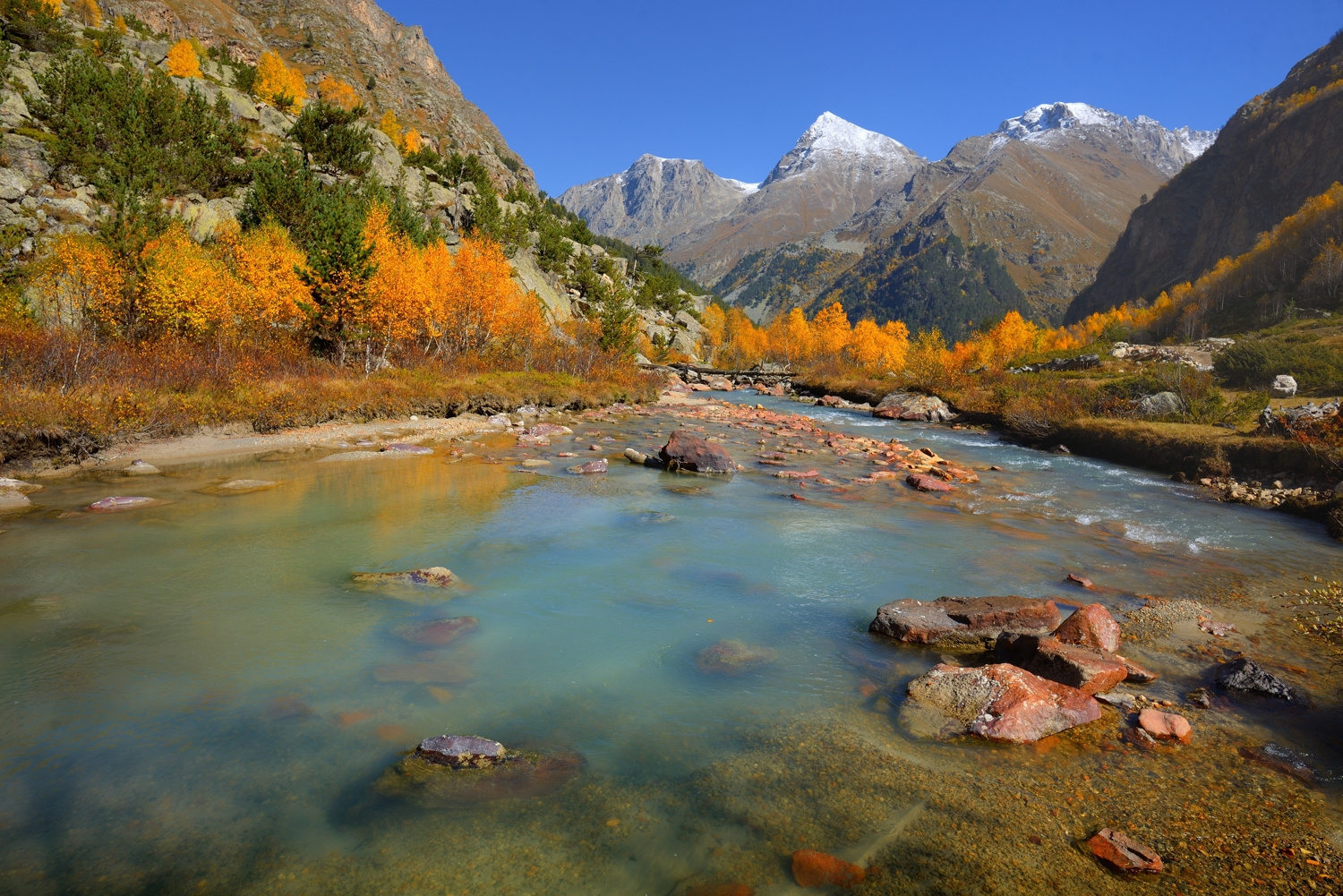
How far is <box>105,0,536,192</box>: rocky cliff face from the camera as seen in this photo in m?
116

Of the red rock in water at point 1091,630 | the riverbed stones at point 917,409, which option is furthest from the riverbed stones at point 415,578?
the riverbed stones at point 917,409

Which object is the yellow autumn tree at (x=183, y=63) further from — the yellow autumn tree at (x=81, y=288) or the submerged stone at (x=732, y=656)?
the submerged stone at (x=732, y=656)

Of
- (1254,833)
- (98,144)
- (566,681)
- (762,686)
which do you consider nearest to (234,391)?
(566,681)

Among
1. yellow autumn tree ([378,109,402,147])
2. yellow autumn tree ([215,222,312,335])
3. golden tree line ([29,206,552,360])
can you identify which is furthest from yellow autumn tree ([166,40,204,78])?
yellow autumn tree ([215,222,312,335])

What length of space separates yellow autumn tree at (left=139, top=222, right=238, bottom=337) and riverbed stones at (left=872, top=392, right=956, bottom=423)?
45.4 m

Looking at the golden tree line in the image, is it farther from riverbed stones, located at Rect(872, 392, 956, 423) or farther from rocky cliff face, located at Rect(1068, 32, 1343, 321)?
rocky cliff face, located at Rect(1068, 32, 1343, 321)

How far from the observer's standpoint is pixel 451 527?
1530 centimetres

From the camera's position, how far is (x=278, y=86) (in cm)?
9138

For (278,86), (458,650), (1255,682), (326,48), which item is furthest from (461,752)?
(326,48)

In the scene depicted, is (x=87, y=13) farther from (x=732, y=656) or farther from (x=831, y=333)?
(x=732, y=656)

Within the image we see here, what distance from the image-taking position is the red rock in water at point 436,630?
9.25 m

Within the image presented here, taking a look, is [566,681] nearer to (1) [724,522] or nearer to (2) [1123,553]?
(1) [724,522]

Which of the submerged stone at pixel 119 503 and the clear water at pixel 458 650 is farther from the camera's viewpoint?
A: the submerged stone at pixel 119 503

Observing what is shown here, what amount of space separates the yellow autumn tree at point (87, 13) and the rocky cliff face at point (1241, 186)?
687 feet
